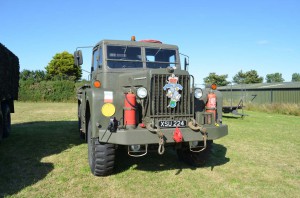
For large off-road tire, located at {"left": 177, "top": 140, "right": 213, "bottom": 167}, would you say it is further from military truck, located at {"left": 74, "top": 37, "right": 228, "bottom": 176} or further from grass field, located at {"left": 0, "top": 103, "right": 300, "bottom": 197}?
grass field, located at {"left": 0, "top": 103, "right": 300, "bottom": 197}

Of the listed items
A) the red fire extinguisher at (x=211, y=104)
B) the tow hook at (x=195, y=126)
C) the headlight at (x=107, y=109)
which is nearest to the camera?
the headlight at (x=107, y=109)

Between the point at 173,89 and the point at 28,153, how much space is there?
3587mm

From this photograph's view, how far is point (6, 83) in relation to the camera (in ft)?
25.2

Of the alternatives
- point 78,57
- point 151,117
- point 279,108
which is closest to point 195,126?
point 151,117

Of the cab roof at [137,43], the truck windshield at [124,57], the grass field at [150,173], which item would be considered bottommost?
the grass field at [150,173]

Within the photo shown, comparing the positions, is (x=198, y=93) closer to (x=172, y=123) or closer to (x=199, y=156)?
(x=172, y=123)

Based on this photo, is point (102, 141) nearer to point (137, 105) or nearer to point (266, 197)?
point (137, 105)

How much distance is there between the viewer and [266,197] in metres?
3.83

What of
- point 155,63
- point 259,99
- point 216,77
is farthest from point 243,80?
point 155,63

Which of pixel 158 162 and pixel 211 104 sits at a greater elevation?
pixel 211 104

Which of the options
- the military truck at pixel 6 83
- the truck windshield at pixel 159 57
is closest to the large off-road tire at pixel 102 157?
the truck windshield at pixel 159 57

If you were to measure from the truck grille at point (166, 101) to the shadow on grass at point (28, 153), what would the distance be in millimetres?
2109

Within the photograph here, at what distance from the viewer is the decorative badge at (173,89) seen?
172 inches

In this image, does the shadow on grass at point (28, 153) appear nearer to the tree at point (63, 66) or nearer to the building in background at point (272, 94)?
the building in background at point (272, 94)
